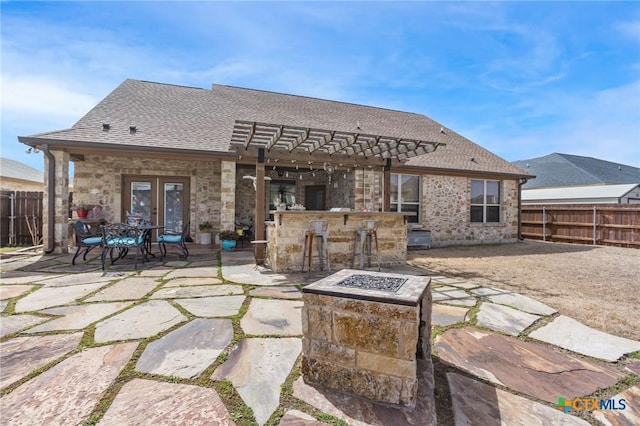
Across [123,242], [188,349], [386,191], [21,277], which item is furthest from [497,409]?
[21,277]

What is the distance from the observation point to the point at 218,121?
10078 mm

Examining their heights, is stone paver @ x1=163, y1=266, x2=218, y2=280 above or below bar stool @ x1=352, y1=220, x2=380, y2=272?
below

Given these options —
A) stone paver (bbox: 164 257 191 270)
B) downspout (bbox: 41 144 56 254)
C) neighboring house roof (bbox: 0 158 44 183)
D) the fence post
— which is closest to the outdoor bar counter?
stone paver (bbox: 164 257 191 270)

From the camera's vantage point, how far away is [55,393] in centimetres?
179

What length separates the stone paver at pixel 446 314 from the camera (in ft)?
10.0

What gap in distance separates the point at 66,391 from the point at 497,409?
268 cm

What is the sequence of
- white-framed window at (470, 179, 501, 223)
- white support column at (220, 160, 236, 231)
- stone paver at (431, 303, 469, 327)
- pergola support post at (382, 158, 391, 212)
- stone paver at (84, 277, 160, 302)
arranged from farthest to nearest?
white-framed window at (470, 179, 501, 223)
white support column at (220, 160, 236, 231)
pergola support post at (382, 158, 391, 212)
stone paver at (84, 277, 160, 302)
stone paver at (431, 303, 469, 327)

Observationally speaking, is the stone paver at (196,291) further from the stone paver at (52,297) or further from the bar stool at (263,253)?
the bar stool at (263,253)

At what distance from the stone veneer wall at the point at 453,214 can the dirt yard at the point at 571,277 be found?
5.56 feet

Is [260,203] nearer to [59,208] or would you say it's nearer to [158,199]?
[158,199]

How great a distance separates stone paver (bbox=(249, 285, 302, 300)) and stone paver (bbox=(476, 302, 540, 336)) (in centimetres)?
218

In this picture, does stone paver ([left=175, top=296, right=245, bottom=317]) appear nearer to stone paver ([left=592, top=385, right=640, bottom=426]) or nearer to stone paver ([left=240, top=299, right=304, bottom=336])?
stone paver ([left=240, top=299, right=304, bottom=336])

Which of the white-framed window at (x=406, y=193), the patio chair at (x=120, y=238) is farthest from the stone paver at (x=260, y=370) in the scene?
the white-framed window at (x=406, y=193)

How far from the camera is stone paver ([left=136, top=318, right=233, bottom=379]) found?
206 cm
